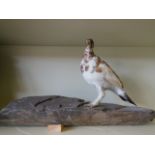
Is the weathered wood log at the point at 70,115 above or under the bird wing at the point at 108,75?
under

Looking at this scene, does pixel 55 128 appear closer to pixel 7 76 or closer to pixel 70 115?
pixel 70 115

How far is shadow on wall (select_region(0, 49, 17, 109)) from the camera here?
1.05m

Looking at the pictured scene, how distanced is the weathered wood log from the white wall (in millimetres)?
228

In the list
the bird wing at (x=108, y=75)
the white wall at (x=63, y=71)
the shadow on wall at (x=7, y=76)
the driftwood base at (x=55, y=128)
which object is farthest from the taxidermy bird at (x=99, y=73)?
the shadow on wall at (x=7, y=76)

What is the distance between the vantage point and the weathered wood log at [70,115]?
2.58ft

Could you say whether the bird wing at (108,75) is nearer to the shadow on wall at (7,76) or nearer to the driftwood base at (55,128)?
the driftwood base at (55,128)

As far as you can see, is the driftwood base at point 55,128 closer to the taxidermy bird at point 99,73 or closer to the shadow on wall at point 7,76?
the taxidermy bird at point 99,73

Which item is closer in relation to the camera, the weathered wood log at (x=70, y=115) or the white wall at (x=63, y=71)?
the weathered wood log at (x=70, y=115)

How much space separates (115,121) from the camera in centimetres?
81

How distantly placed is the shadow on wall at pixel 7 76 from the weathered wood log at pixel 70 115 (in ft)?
0.77

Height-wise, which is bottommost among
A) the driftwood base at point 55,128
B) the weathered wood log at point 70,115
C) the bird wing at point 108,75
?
the driftwood base at point 55,128

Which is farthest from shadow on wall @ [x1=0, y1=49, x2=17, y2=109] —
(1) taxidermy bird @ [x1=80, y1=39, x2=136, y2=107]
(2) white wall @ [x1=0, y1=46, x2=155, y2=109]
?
(1) taxidermy bird @ [x1=80, y1=39, x2=136, y2=107]

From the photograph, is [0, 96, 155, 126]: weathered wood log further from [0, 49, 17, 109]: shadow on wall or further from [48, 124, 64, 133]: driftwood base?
[0, 49, 17, 109]: shadow on wall
